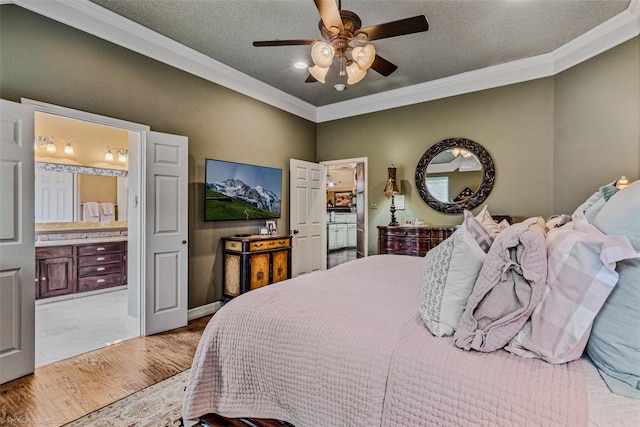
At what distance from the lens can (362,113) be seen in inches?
195

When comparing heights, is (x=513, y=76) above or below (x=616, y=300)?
above

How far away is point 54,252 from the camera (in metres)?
4.14

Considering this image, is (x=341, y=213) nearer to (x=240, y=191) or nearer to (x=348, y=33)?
(x=240, y=191)

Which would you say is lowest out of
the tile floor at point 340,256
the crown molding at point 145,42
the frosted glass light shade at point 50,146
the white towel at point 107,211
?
the tile floor at point 340,256

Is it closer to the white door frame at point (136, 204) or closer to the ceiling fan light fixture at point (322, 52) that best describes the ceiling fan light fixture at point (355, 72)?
the ceiling fan light fixture at point (322, 52)

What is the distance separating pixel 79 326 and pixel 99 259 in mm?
1557

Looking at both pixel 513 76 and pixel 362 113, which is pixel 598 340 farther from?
pixel 362 113

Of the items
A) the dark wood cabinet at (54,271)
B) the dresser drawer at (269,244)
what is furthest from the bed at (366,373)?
the dark wood cabinet at (54,271)

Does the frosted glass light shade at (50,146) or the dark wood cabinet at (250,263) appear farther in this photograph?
the frosted glass light shade at (50,146)

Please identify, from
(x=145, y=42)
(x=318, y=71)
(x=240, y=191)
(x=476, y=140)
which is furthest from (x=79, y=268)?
(x=476, y=140)

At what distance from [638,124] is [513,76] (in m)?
1.43

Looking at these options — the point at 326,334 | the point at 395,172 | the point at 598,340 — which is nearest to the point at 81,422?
the point at 326,334

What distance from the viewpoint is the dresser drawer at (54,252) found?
4.01 metres

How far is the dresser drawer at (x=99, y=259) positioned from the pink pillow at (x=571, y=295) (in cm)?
527
